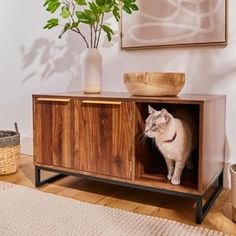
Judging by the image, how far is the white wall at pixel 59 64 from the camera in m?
1.82

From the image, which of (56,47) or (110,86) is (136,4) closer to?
(110,86)

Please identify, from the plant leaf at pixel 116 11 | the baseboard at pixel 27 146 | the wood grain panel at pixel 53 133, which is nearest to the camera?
the wood grain panel at pixel 53 133

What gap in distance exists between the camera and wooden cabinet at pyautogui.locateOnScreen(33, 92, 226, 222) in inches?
58.4

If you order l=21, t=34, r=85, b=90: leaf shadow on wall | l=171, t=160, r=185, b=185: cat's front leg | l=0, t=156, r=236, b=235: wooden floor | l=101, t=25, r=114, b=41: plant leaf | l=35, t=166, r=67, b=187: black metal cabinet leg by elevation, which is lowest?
l=0, t=156, r=236, b=235: wooden floor

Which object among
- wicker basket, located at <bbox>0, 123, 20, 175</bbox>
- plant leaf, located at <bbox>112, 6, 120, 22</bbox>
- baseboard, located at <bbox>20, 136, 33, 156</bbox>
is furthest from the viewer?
baseboard, located at <bbox>20, 136, 33, 156</bbox>

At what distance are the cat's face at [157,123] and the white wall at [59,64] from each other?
0.52 metres

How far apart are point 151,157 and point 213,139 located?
373 millimetres

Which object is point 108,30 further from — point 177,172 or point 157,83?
point 177,172

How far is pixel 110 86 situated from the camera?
7.20 ft

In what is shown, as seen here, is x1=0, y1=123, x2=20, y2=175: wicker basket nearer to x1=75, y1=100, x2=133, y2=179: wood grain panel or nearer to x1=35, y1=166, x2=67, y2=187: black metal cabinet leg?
x1=35, y1=166, x2=67, y2=187: black metal cabinet leg

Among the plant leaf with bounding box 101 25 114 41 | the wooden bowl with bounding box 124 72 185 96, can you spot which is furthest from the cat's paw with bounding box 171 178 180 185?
the plant leaf with bounding box 101 25 114 41

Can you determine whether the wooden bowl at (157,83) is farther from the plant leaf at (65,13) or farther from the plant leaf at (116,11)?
the plant leaf at (65,13)

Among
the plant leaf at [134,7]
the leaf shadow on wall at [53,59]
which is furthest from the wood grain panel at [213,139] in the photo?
the leaf shadow on wall at [53,59]

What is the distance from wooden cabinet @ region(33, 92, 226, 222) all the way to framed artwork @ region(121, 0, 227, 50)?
39 centimetres
